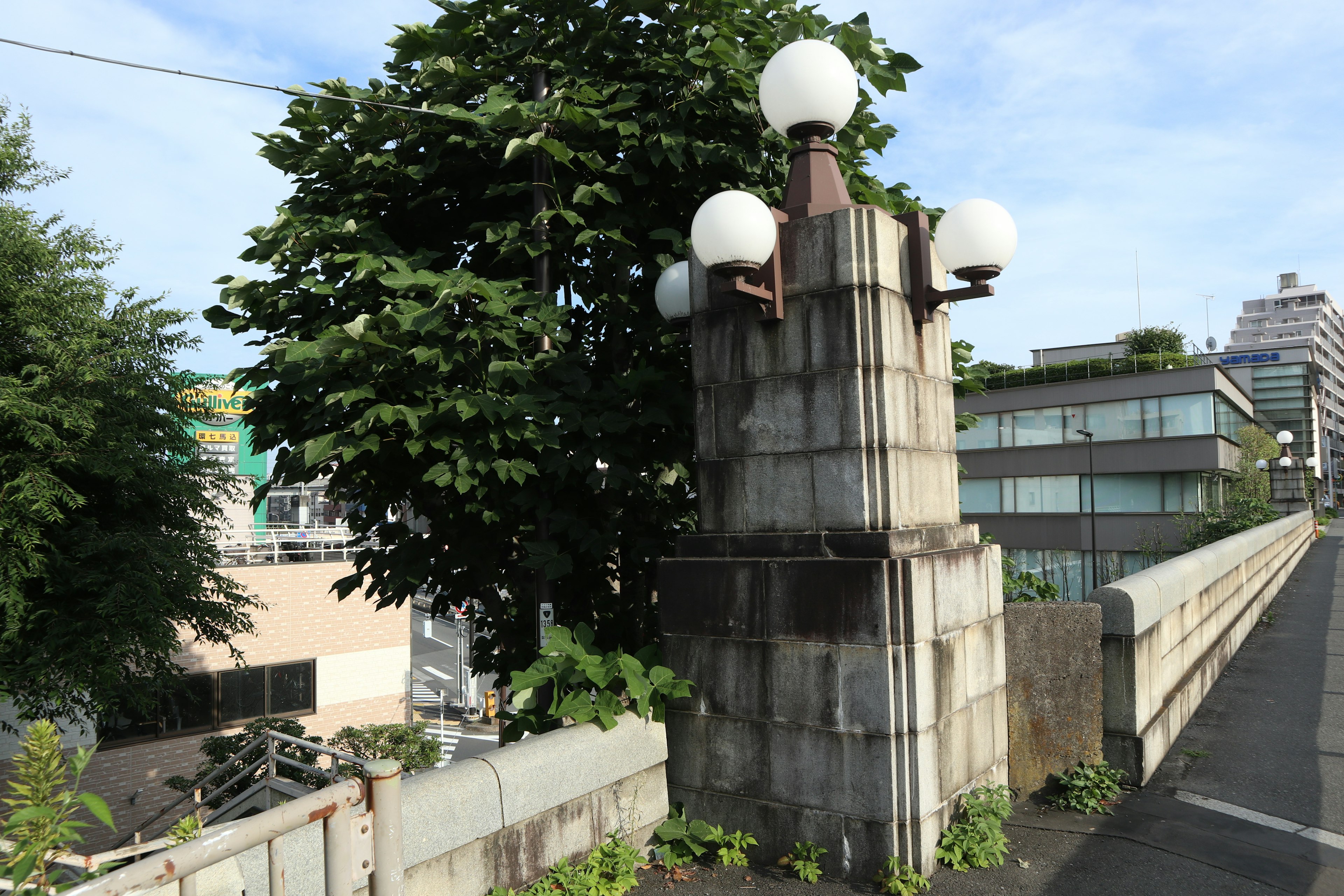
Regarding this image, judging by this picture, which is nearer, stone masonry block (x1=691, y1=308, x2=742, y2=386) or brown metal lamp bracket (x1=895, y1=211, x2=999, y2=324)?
brown metal lamp bracket (x1=895, y1=211, x2=999, y2=324)

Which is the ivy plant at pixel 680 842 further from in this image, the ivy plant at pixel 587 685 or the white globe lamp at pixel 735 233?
the white globe lamp at pixel 735 233

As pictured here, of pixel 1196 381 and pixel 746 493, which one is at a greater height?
pixel 1196 381

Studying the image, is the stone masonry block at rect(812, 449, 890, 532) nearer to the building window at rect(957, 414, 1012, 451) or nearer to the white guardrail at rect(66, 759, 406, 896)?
the white guardrail at rect(66, 759, 406, 896)

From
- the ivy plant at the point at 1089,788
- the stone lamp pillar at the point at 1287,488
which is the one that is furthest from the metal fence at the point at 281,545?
the stone lamp pillar at the point at 1287,488

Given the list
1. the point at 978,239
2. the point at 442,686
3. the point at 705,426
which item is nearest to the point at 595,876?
the point at 705,426

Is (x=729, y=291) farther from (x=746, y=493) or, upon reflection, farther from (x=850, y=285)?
(x=746, y=493)

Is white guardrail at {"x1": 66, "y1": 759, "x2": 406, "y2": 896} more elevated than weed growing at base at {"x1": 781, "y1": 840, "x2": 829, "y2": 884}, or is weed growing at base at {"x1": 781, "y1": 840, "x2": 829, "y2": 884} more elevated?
white guardrail at {"x1": 66, "y1": 759, "x2": 406, "y2": 896}

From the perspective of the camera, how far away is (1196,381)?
39594 millimetres

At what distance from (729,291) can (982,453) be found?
45.8 meters

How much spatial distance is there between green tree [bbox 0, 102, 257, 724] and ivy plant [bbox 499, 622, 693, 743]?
949 centimetres

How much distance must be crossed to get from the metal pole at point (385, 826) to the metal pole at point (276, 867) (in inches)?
11.7

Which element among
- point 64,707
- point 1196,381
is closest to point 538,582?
point 64,707

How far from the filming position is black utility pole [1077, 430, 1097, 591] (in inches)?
1460

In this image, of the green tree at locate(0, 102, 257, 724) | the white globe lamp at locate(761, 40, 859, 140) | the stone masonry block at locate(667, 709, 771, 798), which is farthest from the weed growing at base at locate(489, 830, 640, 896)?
the green tree at locate(0, 102, 257, 724)
